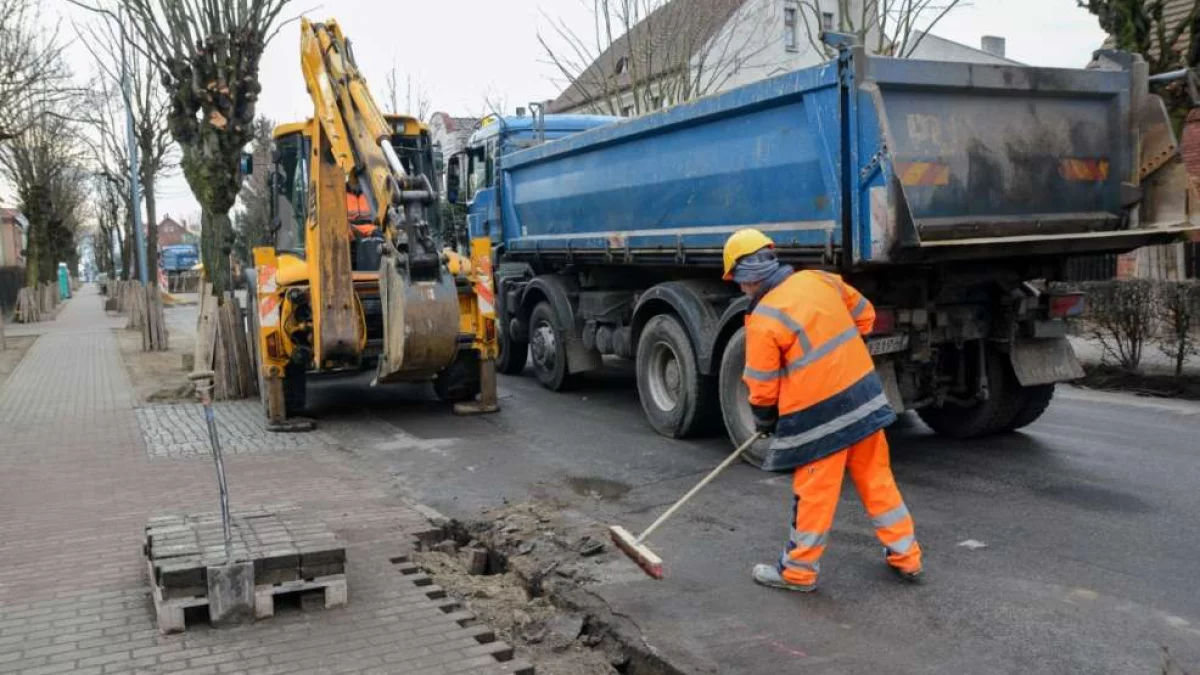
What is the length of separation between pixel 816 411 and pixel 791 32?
30219mm

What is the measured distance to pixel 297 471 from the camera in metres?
7.64

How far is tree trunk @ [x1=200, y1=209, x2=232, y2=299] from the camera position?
1301cm

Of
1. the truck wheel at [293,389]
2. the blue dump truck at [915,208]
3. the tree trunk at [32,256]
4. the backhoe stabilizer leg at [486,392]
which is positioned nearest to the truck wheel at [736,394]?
the blue dump truck at [915,208]

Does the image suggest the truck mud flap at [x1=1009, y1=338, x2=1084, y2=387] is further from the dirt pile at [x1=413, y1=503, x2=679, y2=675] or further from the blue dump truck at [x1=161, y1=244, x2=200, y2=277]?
the blue dump truck at [x1=161, y1=244, x2=200, y2=277]

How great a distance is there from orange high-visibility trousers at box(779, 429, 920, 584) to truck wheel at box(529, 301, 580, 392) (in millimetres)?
6194

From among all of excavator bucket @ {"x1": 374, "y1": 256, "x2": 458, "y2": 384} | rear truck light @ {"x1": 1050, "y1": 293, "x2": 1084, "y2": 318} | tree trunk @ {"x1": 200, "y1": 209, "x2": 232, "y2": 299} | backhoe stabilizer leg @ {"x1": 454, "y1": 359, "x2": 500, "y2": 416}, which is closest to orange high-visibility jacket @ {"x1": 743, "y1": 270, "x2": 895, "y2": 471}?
rear truck light @ {"x1": 1050, "y1": 293, "x2": 1084, "y2": 318}

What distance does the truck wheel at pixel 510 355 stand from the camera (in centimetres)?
1255

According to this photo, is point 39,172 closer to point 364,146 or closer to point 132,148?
point 132,148

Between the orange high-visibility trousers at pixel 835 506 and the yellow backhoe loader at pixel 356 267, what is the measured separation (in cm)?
363

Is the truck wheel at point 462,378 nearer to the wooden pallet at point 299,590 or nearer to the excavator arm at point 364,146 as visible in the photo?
the excavator arm at point 364,146

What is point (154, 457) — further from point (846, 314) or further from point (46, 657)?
point (846, 314)

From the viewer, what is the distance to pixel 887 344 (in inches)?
261

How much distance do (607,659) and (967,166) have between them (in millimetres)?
4156

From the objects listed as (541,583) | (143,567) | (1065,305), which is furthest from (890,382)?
(143,567)
